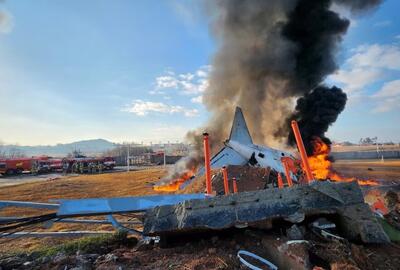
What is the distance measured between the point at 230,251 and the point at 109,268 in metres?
1.59

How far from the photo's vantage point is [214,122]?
24.7 m

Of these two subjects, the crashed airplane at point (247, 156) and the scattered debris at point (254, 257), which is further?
the crashed airplane at point (247, 156)

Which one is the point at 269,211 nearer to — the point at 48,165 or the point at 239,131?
the point at 239,131

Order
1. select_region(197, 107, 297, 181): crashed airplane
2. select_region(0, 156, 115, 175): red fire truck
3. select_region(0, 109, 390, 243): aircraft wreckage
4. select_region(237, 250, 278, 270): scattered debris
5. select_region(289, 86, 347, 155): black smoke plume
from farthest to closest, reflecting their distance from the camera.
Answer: select_region(0, 156, 115, 175): red fire truck
select_region(289, 86, 347, 155): black smoke plume
select_region(197, 107, 297, 181): crashed airplane
select_region(0, 109, 390, 243): aircraft wreckage
select_region(237, 250, 278, 270): scattered debris

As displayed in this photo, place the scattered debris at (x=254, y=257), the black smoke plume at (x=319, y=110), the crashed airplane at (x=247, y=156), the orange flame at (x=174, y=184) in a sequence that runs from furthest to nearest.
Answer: the black smoke plume at (x=319, y=110), the orange flame at (x=174, y=184), the crashed airplane at (x=247, y=156), the scattered debris at (x=254, y=257)

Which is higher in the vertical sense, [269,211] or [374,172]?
[269,211]

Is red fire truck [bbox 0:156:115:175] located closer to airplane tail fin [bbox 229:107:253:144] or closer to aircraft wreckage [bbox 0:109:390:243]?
airplane tail fin [bbox 229:107:253:144]

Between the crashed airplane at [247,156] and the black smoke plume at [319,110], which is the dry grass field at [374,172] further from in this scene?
the crashed airplane at [247,156]

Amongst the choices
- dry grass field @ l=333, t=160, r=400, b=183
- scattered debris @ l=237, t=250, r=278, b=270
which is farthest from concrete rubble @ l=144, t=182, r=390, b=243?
dry grass field @ l=333, t=160, r=400, b=183

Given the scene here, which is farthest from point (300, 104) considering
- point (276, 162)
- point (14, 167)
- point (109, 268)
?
point (14, 167)

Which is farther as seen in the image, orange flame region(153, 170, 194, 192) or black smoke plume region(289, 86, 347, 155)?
black smoke plume region(289, 86, 347, 155)

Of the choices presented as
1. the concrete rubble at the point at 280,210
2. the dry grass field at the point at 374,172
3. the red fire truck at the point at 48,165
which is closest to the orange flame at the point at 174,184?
the dry grass field at the point at 374,172

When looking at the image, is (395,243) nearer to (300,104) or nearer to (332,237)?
(332,237)

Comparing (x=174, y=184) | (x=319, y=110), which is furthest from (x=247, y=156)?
(x=319, y=110)
